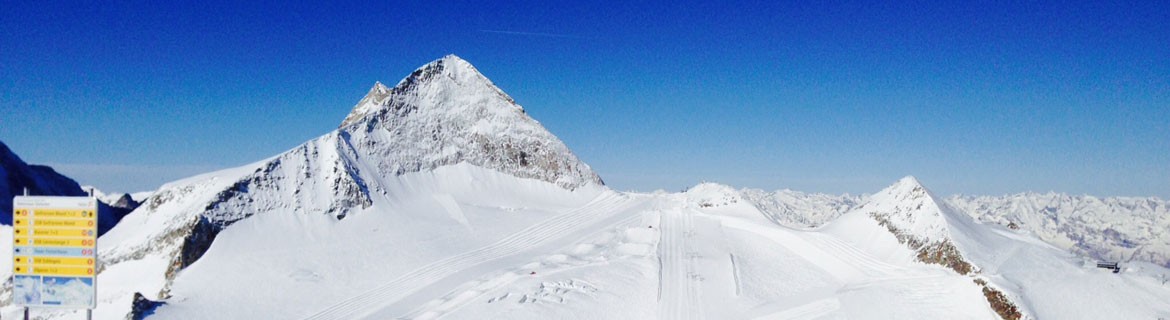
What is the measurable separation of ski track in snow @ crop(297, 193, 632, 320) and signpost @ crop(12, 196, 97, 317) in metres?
13.5

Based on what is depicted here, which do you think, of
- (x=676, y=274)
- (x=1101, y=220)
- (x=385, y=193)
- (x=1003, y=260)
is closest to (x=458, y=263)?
(x=676, y=274)

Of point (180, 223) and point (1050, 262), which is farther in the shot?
point (180, 223)

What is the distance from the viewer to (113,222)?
51656 mm

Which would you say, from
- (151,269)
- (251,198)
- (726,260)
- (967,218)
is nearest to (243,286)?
(151,269)

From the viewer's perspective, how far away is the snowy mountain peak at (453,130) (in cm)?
5028

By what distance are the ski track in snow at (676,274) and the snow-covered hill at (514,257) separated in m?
0.14

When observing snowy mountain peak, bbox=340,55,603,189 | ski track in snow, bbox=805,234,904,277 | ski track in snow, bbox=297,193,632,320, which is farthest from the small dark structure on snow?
snowy mountain peak, bbox=340,55,603,189

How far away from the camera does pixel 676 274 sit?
30969 millimetres

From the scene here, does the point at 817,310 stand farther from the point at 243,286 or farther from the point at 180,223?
the point at 180,223

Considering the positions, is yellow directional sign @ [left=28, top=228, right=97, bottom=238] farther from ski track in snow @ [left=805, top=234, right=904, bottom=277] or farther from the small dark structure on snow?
the small dark structure on snow

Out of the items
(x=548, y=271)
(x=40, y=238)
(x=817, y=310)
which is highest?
(x=40, y=238)

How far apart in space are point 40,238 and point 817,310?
24120 millimetres

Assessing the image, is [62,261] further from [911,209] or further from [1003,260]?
[911,209]

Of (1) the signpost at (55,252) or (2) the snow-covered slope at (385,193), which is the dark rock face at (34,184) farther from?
(1) the signpost at (55,252)
